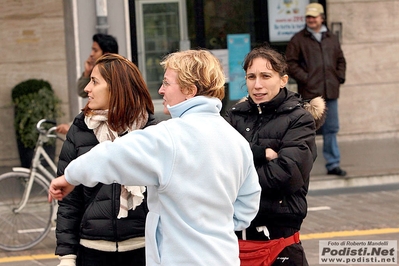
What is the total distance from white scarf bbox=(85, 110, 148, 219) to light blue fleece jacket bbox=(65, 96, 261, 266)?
0.80 meters

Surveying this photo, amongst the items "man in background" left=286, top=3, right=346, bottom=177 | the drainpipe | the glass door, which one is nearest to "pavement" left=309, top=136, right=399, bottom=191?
"man in background" left=286, top=3, right=346, bottom=177

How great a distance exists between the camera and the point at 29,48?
39.9 feet

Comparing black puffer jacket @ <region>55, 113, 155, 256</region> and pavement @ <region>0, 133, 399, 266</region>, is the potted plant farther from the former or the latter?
black puffer jacket @ <region>55, 113, 155, 256</region>

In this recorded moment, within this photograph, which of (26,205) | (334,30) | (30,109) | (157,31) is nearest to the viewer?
(26,205)

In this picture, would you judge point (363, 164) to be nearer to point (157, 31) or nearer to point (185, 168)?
point (157, 31)

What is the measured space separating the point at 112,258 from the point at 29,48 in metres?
8.53

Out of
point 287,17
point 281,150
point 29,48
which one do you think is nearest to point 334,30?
point 287,17

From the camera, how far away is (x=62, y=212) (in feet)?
13.5

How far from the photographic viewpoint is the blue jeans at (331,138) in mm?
10659

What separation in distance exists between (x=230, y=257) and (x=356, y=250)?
428 centimetres

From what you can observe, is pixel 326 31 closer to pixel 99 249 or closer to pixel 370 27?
pixel 370 27

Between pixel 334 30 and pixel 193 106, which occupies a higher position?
pixel 334 30

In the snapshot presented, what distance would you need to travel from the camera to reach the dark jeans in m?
4.04

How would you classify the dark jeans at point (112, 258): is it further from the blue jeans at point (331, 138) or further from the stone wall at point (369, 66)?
the stone wall at point (369, 66)
